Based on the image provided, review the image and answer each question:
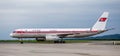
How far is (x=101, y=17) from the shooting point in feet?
246

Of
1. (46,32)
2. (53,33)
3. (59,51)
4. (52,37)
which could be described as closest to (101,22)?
(53,33)

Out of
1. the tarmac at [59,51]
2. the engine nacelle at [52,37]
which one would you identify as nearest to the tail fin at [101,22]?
the engine nacelle at [52,37]

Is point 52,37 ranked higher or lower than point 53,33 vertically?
lower

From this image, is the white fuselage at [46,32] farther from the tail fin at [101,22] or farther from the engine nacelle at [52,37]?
the tail fin at [101,22]

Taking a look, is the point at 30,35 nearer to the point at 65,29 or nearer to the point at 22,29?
the point at 22,29

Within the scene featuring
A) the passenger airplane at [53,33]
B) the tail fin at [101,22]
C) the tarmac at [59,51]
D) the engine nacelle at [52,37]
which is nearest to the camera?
the tarmac at [59,51]

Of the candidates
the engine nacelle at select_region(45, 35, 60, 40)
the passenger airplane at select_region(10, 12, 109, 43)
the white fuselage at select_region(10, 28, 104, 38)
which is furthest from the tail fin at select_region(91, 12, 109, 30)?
the engine nacelle at select_region(45, 35, 60, 40)

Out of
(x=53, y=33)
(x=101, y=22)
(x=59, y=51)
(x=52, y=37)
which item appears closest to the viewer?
(x=59, y=51)

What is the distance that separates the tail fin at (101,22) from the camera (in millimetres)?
74125

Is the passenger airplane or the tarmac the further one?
the passenger airplane

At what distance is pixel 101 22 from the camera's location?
74.6 m

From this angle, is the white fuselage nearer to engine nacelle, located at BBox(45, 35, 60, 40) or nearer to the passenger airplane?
the passenger airplane

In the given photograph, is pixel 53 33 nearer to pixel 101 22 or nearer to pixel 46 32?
pixel 46 32

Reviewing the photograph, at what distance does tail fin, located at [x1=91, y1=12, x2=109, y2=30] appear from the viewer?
243 ft
